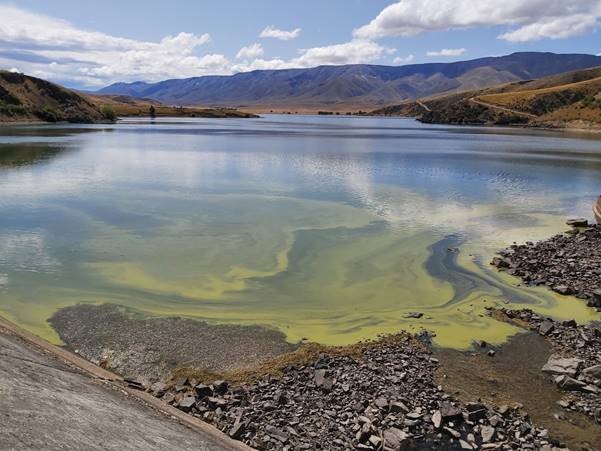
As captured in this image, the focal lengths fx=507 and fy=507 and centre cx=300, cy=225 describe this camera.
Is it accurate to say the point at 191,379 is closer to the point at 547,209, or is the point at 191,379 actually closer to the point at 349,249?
the point at 349,249

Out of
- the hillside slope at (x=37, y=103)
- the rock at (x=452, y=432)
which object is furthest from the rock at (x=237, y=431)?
the hillside slope at (x=37, y=103)

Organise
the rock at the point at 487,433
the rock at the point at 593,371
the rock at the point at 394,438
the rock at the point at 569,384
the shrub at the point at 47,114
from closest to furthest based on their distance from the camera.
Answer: the rock at the point at 394,438, the rock at the point at 487,433, the rock at the point at 569,384, the rock at the point at 593,371, the shrub at the point at 47,114

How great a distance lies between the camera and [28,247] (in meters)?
23.3

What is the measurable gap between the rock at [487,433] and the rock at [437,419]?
0.88 m

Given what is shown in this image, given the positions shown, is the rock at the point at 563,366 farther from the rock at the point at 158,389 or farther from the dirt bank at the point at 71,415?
the rock at the point at 158,389

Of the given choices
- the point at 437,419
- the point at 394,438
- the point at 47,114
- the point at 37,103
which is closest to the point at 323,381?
the point at 394,438

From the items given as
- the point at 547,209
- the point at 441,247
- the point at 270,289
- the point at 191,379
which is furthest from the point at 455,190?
the point at 191,379

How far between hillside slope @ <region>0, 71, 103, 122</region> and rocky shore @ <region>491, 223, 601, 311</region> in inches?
5088

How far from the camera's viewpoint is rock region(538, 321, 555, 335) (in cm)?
1612

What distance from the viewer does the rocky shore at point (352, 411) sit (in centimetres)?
1056

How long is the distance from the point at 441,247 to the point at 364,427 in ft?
53.9

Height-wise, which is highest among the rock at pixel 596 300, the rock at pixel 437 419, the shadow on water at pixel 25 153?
the shadow on water at pixel 25 153

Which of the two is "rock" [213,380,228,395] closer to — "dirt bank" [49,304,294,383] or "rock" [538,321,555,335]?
"dirt bank" [49,304,294,383]

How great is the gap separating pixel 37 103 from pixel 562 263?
5867 inches
